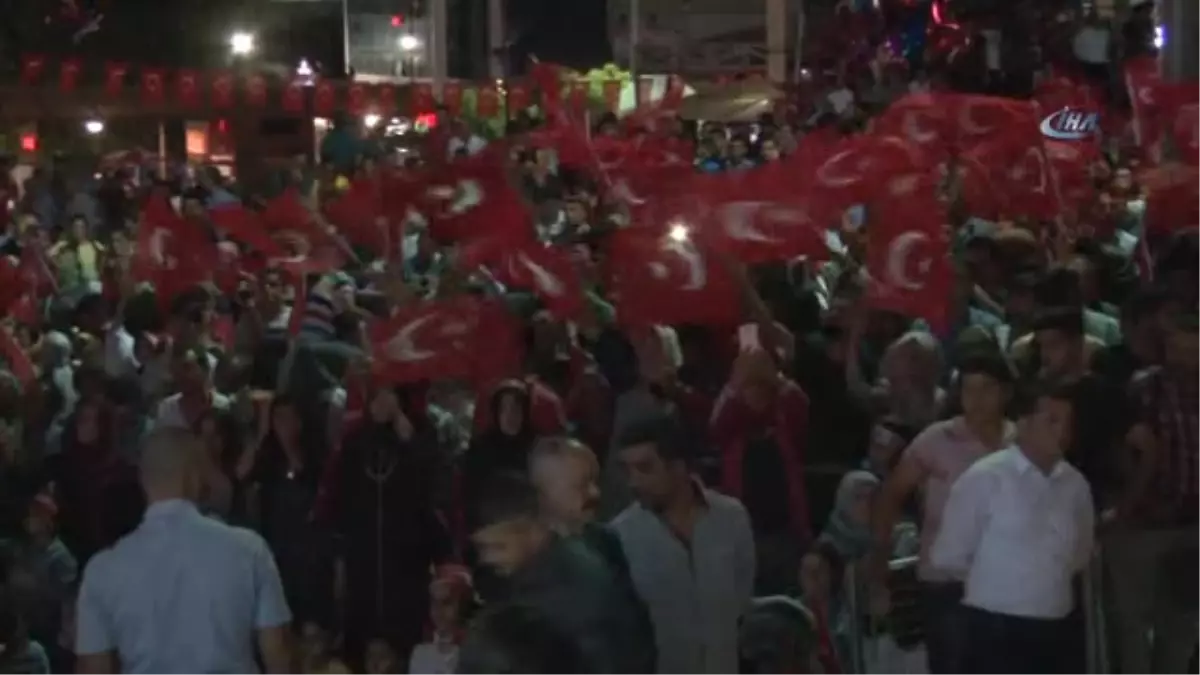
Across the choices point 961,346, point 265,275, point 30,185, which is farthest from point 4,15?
point 961,346

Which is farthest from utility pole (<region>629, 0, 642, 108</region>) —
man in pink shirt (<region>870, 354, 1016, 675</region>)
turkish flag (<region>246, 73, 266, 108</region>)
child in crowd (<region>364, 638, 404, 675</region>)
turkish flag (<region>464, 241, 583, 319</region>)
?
man in pink shirt (<region>870, 354, 1016, 675</region>)

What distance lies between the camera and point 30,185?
20.5 meters

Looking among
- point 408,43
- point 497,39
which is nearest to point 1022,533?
point 497,39

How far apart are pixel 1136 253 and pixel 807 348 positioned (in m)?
2.70

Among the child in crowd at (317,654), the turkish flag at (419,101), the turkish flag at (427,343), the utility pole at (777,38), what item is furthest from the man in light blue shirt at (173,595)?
the utility pole at (777,38)

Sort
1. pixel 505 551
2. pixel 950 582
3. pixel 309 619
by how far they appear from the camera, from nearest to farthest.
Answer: pixel 505 551 → pixel 950 582 → pixel 309 619

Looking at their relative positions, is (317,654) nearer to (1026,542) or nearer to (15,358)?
(1026,542)

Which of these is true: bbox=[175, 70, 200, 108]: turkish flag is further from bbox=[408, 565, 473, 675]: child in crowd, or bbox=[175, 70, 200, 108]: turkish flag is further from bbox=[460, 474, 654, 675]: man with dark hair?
bbox=[460, 474, 654, 675]: man with dark hair

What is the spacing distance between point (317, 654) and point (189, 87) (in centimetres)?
1808

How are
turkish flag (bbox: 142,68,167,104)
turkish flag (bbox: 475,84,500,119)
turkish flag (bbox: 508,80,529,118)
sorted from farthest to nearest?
turkish flag (bbox: 475,84,500,119)
turkish flag (bbox: 508,80,529,118)
turkish flag (bbox: 142,68,167,104)

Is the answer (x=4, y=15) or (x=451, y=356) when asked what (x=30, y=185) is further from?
(x=4, y=15)

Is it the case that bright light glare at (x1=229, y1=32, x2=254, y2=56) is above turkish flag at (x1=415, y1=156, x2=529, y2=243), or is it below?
below

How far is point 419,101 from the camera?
26.0 meters

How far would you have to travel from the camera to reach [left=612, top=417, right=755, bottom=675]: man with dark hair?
6.11 metres
